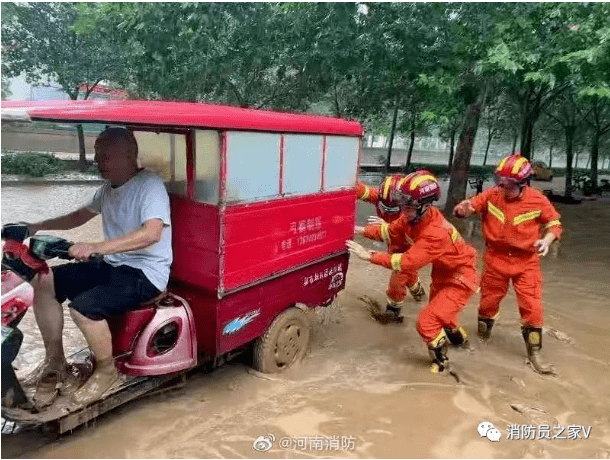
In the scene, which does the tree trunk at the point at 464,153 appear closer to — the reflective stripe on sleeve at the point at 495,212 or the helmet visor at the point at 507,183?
the reflective stripe on sleeve at the point at 495,212

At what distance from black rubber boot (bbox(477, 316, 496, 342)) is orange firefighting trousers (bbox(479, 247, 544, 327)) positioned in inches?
8.9

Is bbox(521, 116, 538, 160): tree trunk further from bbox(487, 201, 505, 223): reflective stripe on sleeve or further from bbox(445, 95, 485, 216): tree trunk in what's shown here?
bbox(487, 201, 505, 223): reflective stripe on sleeve

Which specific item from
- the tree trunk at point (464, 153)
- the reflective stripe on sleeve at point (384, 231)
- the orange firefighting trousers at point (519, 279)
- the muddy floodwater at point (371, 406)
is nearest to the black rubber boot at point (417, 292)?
the muddy floodwater at point (371, 406)

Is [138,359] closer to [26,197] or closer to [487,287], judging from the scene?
[487,287]

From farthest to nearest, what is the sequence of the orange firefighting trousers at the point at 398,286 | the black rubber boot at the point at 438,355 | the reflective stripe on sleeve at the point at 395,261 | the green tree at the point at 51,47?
the green tree at the point at 51,47, the orange firefighting trousers at the point at 398,286, the black rubber boot at the point at 438,355, the reflective stripe on sleeve at the point at 395,261

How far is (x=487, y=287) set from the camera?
16.4ft

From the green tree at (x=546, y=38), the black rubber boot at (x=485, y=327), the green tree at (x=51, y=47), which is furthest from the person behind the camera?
the green tree at (x=51, y=47)

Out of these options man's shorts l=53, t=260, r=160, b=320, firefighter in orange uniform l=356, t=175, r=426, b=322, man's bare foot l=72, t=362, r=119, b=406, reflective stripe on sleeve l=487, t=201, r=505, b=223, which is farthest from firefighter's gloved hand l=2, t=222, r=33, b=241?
reflective stripe on sleeve l=487, t=201, r=505, b=223

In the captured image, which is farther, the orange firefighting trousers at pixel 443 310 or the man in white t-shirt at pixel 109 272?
the orange firefighting trousers at pixel 443 310

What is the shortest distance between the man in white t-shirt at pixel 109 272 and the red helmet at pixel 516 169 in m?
2.78

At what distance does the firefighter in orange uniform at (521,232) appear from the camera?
453 cm

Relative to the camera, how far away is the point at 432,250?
169 inches

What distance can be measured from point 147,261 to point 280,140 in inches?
47.9

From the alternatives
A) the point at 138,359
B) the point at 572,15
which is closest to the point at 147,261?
the point at 138,359
